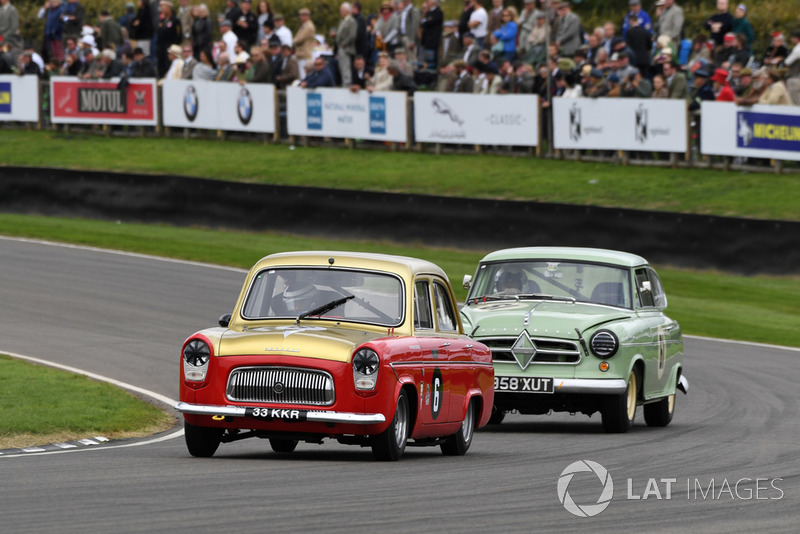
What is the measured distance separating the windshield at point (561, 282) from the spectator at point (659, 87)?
14523mm

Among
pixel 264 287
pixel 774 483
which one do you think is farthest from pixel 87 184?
pixel 774 483

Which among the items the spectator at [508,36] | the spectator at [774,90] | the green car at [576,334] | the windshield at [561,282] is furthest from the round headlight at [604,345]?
the spectator at [508,36]

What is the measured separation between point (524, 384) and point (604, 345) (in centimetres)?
78

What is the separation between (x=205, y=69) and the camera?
34.0 m

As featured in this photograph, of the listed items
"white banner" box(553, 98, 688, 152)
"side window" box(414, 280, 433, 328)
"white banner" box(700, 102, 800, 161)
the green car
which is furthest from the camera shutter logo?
"white banner" box(553, 98, 688, 152)

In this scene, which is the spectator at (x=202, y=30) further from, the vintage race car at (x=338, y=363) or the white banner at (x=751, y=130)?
the vintage race car at (x=338, y=363)

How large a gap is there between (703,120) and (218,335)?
63.2 ft

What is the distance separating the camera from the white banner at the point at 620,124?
27.6 meters

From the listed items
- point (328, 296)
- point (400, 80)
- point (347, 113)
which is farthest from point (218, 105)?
point (328, 296)

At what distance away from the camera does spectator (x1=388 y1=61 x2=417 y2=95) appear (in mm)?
30797

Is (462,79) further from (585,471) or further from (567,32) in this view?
(585,471)

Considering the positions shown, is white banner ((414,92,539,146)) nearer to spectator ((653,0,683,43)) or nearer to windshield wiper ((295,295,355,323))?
spectator ((653,0,683,43))

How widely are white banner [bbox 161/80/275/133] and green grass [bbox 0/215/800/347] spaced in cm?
543

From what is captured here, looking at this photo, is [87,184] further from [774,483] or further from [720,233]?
[774,483]
